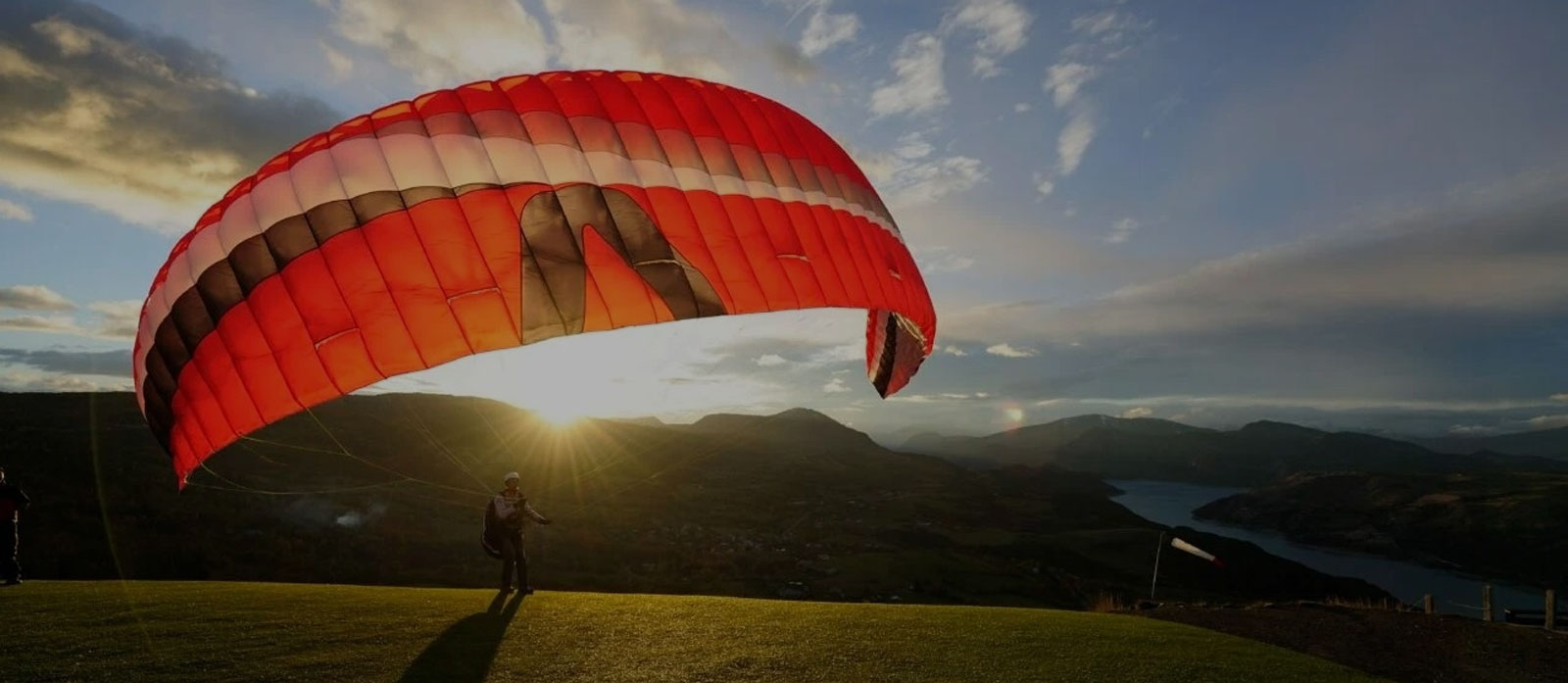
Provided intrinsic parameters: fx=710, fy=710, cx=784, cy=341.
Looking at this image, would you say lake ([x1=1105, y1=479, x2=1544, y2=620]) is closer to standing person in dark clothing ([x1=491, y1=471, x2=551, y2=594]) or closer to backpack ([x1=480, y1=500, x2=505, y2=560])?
standing person in dark clothing ([x1=491, y1=471, x2=551, y2=594])

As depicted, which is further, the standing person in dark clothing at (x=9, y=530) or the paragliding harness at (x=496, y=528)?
the standing person in dark clothing at (x=9, y=530)

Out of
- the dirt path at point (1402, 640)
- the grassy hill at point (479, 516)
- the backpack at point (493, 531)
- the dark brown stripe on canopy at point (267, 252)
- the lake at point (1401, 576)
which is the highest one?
the dark brown stripe on canopy at point (267, 252)

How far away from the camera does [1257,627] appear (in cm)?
1291

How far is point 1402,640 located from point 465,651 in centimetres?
1581

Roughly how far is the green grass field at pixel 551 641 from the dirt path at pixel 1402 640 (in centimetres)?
231

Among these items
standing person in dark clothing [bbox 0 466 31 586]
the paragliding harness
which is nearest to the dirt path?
the paragliding harness

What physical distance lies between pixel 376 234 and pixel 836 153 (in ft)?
19.6

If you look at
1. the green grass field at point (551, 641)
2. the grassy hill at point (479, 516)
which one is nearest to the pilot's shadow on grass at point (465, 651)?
the green grass field at point (551, 641)

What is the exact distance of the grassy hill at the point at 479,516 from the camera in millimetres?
37562

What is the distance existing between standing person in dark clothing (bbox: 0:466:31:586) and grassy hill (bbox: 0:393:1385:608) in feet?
9.36

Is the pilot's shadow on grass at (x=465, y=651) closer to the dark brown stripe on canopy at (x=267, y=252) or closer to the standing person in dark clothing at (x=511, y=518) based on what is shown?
the standing person in dark clothing at (x=511, y=518)

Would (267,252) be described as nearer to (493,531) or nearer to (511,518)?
(511,518)

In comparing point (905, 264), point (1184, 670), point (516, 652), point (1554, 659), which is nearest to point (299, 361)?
point (516, 652)

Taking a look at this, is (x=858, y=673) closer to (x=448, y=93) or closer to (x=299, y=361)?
(x=299, y=361)
